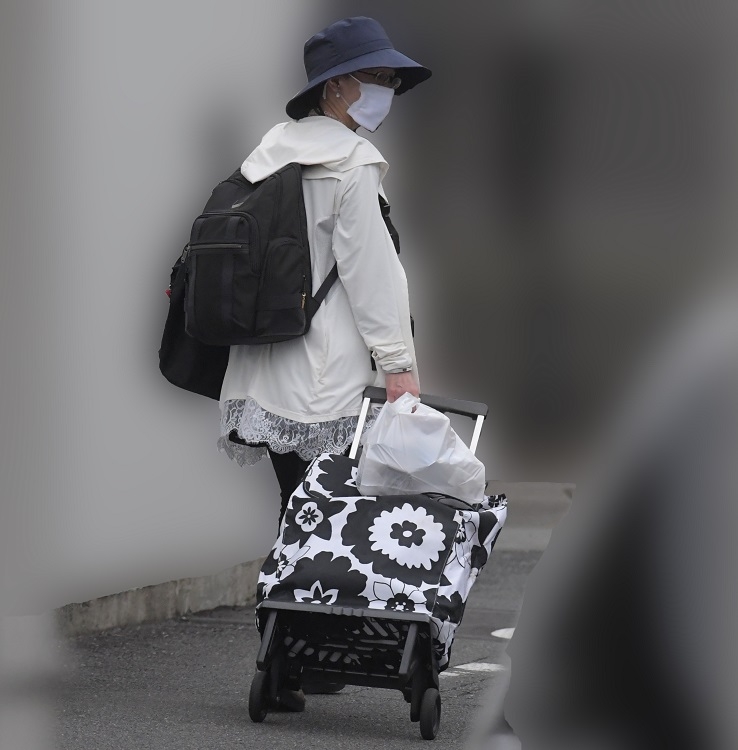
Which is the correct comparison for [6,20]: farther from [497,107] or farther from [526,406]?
[526,406]

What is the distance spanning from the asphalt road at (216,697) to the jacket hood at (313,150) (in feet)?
4.73

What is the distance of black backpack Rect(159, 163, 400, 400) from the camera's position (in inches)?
151

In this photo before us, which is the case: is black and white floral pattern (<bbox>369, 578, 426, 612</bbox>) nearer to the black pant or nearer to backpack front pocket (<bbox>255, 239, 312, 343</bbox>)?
the black pant

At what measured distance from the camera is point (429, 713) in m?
3.67

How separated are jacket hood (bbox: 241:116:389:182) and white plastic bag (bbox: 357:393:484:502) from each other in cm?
70

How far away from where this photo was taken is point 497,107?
5590 mm

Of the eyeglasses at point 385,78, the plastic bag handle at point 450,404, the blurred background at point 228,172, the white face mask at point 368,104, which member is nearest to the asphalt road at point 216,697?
the blurred background at point 228,172

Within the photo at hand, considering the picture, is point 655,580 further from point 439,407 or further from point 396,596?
point 439,407

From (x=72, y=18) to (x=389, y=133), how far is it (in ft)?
4.52

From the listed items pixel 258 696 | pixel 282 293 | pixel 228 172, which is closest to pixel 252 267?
pixel 282 293

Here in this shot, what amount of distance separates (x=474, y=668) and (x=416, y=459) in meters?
1.24

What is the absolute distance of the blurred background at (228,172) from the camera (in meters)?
4.59

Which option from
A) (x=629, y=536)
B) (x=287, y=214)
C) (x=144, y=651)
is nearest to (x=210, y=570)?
(x=144, y=651)

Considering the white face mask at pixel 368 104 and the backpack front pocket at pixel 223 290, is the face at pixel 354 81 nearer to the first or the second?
→ the white face mask at pixel 368 104
